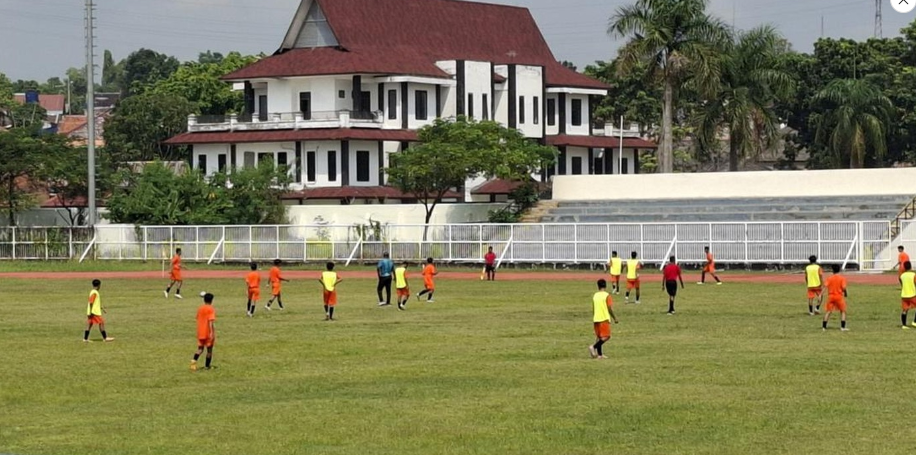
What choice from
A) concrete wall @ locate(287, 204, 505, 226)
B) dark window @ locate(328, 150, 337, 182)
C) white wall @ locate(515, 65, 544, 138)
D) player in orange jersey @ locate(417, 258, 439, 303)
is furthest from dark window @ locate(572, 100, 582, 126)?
player in orange jersey @ locate(417, 258, 439, 303)

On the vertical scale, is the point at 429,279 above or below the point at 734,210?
below

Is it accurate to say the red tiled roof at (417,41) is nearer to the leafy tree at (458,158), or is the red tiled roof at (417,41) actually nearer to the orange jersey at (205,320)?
the leafy tree at (458,158)

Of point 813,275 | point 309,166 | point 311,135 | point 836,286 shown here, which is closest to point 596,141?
point 309,166

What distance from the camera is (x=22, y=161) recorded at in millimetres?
83688

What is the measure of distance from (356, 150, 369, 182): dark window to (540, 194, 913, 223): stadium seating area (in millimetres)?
13292

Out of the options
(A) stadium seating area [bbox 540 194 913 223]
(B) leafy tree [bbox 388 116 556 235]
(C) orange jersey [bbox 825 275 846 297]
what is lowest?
(C) orange jersey [bbox 825 275 846 297]

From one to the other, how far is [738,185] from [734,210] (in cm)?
385

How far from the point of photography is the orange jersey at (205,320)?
27438 millimetres

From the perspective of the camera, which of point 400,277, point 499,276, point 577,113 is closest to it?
point 400,277

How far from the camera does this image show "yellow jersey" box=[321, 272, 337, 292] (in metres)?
37.6

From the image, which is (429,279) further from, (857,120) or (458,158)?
(857,120)

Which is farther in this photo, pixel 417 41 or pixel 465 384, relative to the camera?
pixel 417 41

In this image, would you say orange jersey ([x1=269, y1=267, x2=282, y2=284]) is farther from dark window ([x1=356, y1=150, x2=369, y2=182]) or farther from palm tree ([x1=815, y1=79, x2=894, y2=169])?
palm tree ([x1=815, y1=79, x2=894, y2=169])

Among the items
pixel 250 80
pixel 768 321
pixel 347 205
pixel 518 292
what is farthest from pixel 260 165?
pixel 768 321
